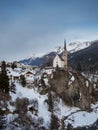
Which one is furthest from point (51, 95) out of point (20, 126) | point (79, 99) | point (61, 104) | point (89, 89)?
point (20, 126)

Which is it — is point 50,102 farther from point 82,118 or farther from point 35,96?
point 82,118

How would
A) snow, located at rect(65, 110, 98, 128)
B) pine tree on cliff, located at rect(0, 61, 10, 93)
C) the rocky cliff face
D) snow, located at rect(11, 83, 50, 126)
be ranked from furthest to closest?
the rocky cliff face < snow, located at rect(65, 110, 98, 128) < snow, located at rect(11, 83, 50, 126) < pine tree on cliff, located at rect(0, 61, 10, 93)

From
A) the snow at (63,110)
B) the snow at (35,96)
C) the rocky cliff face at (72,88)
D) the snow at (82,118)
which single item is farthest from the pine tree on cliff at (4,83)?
the rocky cliff face at (72,88)

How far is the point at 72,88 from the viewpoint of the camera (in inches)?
5468

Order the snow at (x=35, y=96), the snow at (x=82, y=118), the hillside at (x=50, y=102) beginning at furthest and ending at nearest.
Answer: the snow at (x=82, y=118) → the snow at (x=35, y=96) → the hillside at (x=50, y=102)

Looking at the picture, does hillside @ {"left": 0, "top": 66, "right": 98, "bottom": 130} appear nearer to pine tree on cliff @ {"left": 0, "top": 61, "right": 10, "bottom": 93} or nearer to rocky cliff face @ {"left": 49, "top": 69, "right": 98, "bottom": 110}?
rocky cliff face @ {"left": 49, "top": 69, "right": 98, "bottom": 110}

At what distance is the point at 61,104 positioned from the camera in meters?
130

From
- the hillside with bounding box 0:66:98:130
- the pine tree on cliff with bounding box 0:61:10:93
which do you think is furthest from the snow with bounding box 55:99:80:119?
the pine tree on cliff with bounding box 0:61:10:93

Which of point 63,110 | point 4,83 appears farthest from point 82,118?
point 4,83

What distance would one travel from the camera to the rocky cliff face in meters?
136

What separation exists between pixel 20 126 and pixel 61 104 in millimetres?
34548

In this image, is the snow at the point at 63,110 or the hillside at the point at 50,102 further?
the snow at the point at 63,110

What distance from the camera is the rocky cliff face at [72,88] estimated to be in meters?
136

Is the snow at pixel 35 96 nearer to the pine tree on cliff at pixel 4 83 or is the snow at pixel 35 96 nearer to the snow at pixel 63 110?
the pine tree on cliff at pixel 4 83
